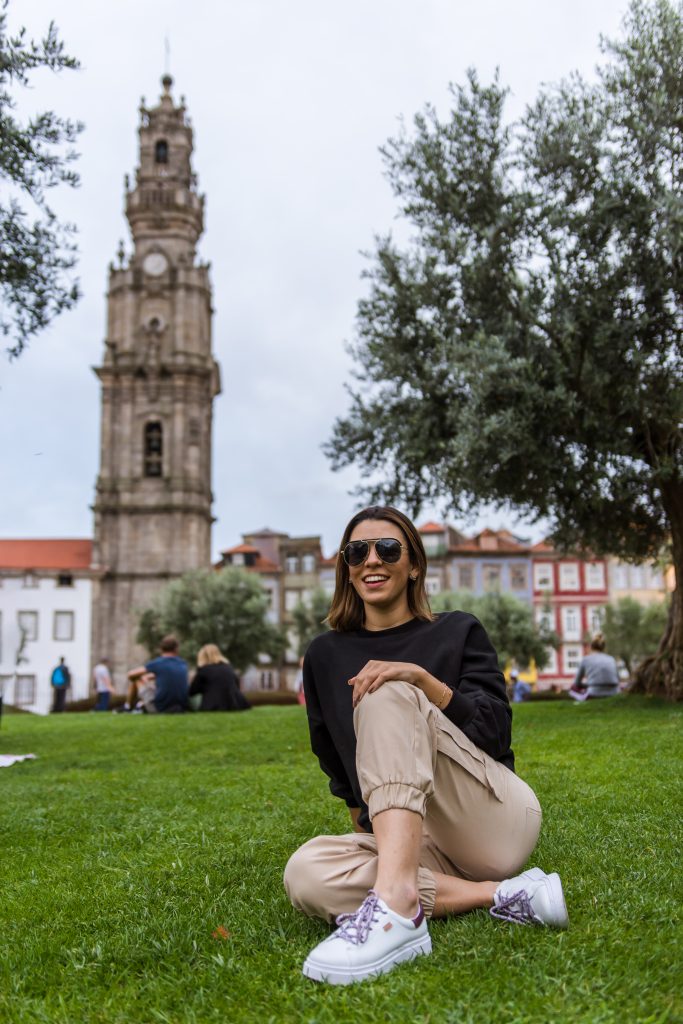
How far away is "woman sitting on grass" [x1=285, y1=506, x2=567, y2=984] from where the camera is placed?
3217 millimetres

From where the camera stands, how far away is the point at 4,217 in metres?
12.8

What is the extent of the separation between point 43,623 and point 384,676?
6932 centimetres

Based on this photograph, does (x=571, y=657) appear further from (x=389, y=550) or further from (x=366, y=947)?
(x=366, y=947)

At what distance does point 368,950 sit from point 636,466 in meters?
13.1

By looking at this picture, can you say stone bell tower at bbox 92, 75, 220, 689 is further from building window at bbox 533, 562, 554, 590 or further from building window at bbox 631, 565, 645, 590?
building window at bbox 631, 565, 645, 590

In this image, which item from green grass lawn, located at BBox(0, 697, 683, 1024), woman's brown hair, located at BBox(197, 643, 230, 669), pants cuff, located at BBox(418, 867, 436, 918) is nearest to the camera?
green grass lawn, located at BBox(0, 697, 683, 1024)

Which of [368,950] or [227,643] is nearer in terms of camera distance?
[368,950]

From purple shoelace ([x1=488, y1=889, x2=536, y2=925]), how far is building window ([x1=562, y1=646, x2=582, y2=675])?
76.4m

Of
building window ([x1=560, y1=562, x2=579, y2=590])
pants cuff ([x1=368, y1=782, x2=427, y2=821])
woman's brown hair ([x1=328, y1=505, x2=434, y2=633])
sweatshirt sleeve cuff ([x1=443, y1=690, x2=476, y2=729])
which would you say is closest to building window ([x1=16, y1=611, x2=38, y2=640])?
building window ([x1=560, y1=562, x2=579, y2=590])

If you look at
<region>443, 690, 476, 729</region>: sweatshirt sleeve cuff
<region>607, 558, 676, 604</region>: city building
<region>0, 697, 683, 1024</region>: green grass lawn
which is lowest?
<region>0, 697, 683, 1024</region>: green grass lawn

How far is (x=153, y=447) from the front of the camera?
6756cm

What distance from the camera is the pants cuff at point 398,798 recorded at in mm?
3258

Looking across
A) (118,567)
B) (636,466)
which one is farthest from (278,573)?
(636,466)

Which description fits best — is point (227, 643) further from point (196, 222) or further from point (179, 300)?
point (196, 222)
